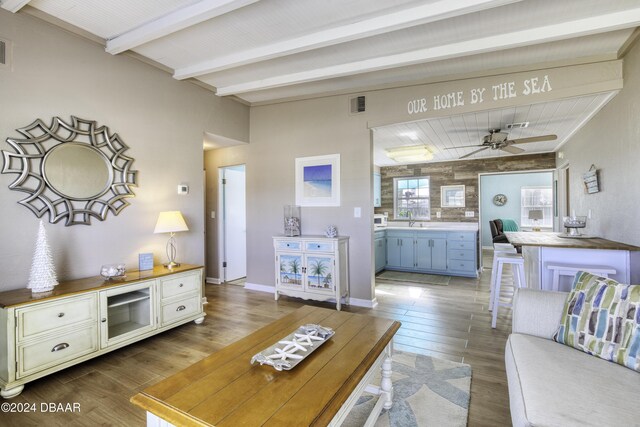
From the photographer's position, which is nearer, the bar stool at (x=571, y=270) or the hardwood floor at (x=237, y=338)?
the hardwood floor at (x=237, y=338)

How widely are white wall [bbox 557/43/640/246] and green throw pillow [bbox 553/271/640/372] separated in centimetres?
140

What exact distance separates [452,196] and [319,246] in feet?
14.2

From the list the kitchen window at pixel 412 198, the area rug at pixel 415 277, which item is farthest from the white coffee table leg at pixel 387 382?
the kitchen window at pixel 412 198

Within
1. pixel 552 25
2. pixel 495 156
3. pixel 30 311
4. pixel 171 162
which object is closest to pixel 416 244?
pixel 495 156

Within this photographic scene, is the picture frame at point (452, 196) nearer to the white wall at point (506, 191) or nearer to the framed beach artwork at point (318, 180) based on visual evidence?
the white wall at point (506, 191)

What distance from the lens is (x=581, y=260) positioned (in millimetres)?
2762

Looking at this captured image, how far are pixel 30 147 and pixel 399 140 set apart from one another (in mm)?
4550

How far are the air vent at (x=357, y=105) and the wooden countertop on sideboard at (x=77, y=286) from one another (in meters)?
2.78

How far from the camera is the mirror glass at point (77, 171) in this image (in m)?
2.53

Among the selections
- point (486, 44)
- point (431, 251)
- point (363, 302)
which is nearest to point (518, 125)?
point (486, 44)

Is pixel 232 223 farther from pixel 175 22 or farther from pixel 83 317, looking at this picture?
pixel 175 22

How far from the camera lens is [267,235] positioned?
4.59 meters

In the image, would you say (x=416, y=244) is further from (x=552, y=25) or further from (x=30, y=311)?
(x=30, y=311)

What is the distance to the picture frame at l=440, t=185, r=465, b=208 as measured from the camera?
6.72 metres
